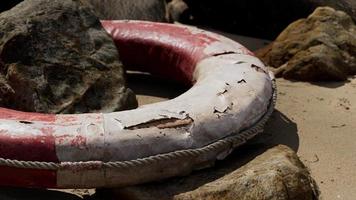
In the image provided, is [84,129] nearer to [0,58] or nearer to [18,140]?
[18,140]

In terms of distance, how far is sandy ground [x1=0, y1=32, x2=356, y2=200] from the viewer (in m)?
2.92

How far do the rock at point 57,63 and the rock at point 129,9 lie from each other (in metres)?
1.05

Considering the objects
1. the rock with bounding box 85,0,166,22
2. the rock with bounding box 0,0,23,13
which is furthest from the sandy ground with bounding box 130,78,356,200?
the rock with bounding box 0,0,23,13

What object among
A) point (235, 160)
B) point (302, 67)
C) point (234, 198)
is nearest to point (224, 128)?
point (235, 160)

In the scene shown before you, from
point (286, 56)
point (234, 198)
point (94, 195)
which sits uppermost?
point (234, 198)

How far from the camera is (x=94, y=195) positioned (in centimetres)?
285

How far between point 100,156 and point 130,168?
12cm

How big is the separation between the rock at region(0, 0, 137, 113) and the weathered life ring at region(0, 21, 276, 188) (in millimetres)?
450

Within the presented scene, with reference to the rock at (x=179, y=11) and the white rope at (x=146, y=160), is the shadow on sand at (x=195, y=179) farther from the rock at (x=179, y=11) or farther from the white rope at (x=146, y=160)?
the rock at (x=179, y=11)

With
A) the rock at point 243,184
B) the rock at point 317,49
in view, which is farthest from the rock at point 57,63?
the rock at point 317,49

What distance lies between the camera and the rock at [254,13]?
499cm

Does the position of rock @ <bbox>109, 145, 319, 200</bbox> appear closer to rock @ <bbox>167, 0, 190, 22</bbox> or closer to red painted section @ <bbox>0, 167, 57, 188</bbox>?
red painted section @ <bbox>0, 167, 57, 188</bbox>

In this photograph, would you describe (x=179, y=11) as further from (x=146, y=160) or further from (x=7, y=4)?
(x=146, y=160)

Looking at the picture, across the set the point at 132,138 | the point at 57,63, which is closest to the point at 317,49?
the point at 57,63
